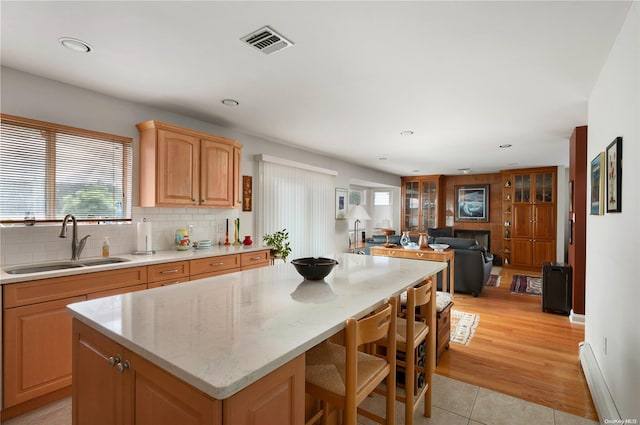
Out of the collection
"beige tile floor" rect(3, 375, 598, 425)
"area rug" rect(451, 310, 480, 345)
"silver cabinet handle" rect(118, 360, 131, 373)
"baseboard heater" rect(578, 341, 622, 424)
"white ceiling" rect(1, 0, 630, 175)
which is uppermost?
"white ceiling" rect(1, 0, 630, 175)

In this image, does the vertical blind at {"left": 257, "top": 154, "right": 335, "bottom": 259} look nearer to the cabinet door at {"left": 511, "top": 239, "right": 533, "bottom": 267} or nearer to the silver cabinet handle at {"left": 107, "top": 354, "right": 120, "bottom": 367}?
the silver cabinet handle at {"left": 107, "top": 354, "right": 120, "bottom": 367}

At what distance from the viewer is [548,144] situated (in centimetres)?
481

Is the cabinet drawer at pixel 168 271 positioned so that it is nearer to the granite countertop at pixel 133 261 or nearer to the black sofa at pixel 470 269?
the granite countertop at pixel 133 261

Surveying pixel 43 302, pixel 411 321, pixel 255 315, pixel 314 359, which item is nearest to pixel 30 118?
pixel 43 302

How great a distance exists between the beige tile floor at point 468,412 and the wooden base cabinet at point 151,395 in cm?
115

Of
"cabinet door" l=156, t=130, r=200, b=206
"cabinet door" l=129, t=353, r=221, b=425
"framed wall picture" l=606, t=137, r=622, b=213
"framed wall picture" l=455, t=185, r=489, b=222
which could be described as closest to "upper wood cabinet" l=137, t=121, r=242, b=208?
"cabinet door" l=156, t=130, r=200, b=206

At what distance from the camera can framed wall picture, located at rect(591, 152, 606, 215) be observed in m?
2.18

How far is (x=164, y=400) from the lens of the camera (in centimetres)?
98

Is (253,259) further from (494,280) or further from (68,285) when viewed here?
(494,280)

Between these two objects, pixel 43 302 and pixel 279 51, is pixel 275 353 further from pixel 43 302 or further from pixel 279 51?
pixel 43 302

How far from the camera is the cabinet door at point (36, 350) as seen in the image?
2.05 meters

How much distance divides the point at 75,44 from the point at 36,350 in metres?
2.03

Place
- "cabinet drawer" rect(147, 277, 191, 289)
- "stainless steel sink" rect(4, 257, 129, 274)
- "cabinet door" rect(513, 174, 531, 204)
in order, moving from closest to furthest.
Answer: "stainless steel sink" rect(4, 257, 129, 274) → "cabinet drawer" rect(147, 277, 191, 289) → "cabinet door" rect(513, 174, 531, 204)

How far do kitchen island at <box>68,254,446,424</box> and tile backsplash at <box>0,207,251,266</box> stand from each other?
160 cm
